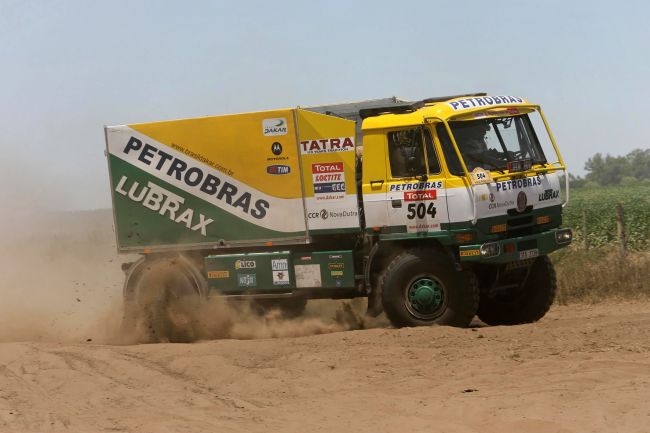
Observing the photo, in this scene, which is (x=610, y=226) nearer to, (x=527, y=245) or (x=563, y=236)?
(x=563, y=236)

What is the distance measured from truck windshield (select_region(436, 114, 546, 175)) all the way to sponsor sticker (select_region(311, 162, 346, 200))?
1383mm

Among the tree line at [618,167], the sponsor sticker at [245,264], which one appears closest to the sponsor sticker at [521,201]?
the sponsor sticker at [245,264]

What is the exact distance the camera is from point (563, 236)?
1128 cm

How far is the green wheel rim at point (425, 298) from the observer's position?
10.8m

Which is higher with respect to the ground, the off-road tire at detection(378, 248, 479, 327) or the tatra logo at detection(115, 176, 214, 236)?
the tatra logo at detection(115, 176, 214, 236)

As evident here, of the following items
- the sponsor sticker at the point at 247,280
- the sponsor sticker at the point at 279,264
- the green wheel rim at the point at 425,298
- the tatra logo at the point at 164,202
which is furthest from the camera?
the tatra logo at the point at 164,202

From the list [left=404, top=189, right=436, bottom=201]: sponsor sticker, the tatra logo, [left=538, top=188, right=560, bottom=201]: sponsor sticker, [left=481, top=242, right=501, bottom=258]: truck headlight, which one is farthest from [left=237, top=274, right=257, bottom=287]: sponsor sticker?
[left=538, top=188, right=560, bottom=201]: sponsor sticker

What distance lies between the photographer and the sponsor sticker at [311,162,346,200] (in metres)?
→ 11.2

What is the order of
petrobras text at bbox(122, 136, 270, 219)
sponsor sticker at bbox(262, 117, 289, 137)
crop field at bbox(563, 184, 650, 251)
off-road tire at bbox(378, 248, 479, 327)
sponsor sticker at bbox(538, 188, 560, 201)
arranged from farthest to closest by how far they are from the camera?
crop field at bbox(563, 184, 650, 251) < petrobras text at bbox(122, 136, 270, 219) < sponsor sticker at bbox(262, 117, 289, 137) < sponsor sticker at bbox(538, 188, 560, 201) < off-road tire at bbox(378, 248, 479, 327)

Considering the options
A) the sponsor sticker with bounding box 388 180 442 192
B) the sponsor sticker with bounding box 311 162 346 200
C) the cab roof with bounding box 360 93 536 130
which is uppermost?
the cab roof with bounding box 360 93 536 130

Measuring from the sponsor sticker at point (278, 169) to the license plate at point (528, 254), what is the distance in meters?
3.14

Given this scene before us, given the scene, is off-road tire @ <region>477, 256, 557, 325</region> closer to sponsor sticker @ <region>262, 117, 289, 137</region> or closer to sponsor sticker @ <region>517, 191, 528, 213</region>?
sponsor sticker @ <region>517, 191, 528, 213</region>

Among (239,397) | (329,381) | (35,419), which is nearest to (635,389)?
(329,381)

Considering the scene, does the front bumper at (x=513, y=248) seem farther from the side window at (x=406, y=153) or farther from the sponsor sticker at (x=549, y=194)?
the side window at (x=406, y=153)
